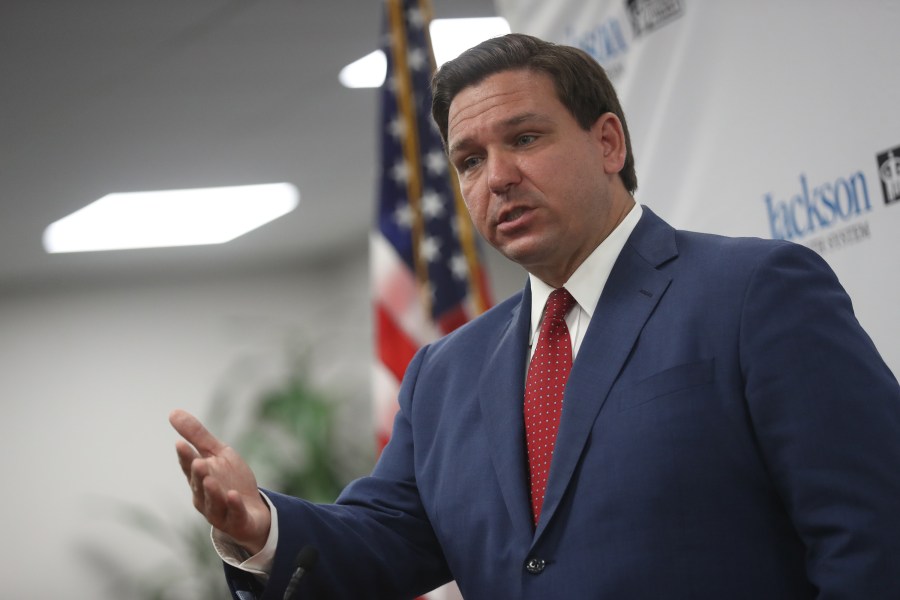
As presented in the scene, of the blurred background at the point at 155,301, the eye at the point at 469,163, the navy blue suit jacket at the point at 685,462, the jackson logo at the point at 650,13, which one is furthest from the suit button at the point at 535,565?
the blurred background at the point at 155,301

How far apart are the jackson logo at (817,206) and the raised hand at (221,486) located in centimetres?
109

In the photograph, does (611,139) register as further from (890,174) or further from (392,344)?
(392,344)

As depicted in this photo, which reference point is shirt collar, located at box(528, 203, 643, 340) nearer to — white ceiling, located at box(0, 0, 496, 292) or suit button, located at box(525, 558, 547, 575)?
suit button, located at box(525, 558, 547, 575)

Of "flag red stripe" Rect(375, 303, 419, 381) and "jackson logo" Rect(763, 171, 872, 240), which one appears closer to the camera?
"jackson logo" Rect(763, 171, 872, 240)

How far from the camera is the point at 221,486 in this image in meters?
1.47

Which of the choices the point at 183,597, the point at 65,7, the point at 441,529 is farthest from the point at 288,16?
the point at 183,597

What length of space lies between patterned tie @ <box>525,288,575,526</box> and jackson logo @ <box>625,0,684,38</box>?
102 cm

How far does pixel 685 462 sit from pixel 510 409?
31 cm

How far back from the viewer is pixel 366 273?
820 centimetres

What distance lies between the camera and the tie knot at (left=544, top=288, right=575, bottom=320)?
1.68 metres

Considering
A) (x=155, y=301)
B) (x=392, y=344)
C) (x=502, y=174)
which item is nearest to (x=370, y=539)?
(x=502, y=174)

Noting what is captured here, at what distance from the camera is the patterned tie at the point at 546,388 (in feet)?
5.12

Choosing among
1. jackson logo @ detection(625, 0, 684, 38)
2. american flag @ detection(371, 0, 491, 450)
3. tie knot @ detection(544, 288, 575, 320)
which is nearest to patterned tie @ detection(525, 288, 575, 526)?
tie knot @ detection(544, 288, 575, 320)

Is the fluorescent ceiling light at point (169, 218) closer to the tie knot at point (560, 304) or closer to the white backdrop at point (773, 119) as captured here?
the white backdrop at point (773, 119)
